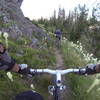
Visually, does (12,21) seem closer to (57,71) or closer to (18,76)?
(18,76)

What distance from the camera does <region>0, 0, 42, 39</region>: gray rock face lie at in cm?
816

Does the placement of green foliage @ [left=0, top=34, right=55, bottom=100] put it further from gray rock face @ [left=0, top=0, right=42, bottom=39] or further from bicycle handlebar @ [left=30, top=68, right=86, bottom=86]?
bicycle handlebar @ [left=30, top=68, right=86, bottom=86]

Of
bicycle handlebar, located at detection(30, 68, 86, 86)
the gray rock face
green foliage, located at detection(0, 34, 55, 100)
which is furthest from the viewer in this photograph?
the gray rock face

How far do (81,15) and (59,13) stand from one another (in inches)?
85.8

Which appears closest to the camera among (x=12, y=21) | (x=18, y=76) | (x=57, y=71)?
(x=57, y=71)

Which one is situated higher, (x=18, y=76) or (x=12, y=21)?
(x=12, y=21)

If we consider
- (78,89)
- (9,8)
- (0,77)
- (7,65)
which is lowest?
(78,89)

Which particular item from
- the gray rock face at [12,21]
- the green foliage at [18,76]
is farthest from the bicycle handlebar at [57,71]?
the gray rock face at [12,21]

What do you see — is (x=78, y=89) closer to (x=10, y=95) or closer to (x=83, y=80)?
(x=83, y=80)

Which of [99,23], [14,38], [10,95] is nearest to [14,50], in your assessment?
[14,38]

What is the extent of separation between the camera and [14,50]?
21.1 feet

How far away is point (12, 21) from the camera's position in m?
9.09

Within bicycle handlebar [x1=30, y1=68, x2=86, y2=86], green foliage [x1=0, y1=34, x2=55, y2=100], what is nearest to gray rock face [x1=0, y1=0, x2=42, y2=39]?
green foliage [x1=0, y1=34, x2=55, y2=100]

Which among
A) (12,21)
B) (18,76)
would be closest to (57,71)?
(18,76)
